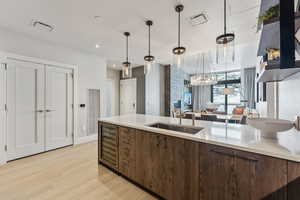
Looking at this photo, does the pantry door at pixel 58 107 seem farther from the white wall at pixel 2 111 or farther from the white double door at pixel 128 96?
the white double door at pixel 128 96

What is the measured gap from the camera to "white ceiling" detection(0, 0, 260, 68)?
2232 mm

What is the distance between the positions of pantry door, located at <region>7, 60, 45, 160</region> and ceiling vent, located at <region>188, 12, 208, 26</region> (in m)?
3.45

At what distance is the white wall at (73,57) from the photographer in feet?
10.1

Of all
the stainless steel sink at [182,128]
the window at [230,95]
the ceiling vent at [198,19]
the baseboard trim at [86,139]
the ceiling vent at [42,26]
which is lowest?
the baseboard trim at [86,139]

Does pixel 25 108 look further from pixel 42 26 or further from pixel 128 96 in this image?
pixel 128 96

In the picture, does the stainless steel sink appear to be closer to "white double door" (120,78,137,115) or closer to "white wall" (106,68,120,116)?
"white double door" (120,78,137,115)

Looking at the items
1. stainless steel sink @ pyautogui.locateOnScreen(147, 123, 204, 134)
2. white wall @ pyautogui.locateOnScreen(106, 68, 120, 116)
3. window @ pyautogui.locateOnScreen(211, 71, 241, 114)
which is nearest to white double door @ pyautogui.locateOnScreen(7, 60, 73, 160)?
white wall @ pyautogui.locateOnScreen(106, 68, 120, 116)

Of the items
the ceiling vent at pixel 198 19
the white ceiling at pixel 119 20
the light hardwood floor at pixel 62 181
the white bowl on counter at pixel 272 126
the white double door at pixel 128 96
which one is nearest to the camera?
the white bowl on counter at pixel 272 126

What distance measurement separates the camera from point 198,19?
8.64 feet

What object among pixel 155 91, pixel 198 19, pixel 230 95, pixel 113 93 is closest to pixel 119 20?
pixel 198 19

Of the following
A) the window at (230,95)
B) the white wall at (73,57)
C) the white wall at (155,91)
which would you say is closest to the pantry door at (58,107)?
the white wall at (73,57)

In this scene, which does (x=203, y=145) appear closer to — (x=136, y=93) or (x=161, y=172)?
(x=161, y=172)

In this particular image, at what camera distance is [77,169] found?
2.68 meters

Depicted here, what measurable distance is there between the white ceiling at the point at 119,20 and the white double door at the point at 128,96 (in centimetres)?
273
